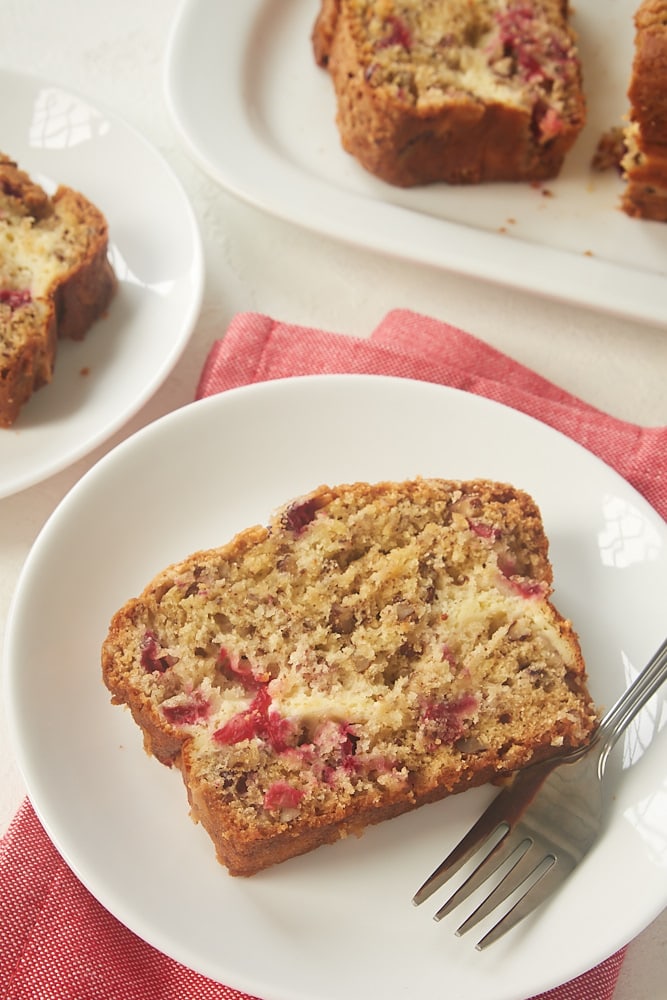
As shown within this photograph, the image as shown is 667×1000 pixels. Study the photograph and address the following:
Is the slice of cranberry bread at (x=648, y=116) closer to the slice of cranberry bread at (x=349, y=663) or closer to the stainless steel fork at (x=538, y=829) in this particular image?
the slice of cranberry bread at (x=349, y=663)

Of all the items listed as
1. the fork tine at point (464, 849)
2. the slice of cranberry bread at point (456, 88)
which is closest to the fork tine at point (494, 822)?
the fork tine at point (464, 849)

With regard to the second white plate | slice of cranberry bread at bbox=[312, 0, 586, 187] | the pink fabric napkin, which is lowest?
the pink fabric napkin

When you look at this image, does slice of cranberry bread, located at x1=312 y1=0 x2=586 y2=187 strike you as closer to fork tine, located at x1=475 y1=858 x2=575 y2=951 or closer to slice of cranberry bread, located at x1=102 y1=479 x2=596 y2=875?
slice of cranberry bread, located at x1=102 y1=479 x2=596 y2=875

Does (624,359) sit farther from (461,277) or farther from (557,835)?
(557,835)

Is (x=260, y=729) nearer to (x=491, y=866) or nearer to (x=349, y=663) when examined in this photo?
(x=349, y=663)

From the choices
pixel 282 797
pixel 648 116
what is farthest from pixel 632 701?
pixel 648 116

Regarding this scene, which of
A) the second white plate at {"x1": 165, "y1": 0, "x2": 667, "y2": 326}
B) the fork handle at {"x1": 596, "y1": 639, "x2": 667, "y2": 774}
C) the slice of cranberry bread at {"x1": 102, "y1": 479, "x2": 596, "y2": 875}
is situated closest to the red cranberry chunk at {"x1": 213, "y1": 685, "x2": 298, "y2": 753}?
the slice of cranberry bread at {"x1": 102, "y1": 479, "x2": 596, "y2": 875}
